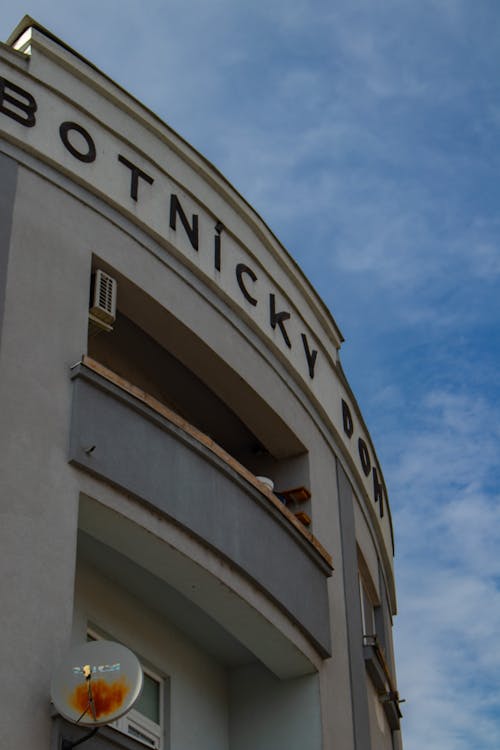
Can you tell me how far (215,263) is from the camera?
17359 millimetres

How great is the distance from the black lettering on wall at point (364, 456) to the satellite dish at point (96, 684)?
385 inches

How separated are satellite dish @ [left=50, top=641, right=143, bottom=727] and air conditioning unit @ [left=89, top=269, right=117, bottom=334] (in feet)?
14.4

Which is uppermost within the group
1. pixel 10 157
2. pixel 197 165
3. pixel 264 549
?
pixel 197 165

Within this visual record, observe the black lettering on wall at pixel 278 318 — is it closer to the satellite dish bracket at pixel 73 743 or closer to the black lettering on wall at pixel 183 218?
the black lettering on wall at pixel 183 218

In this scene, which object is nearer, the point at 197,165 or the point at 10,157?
the point at 10,157

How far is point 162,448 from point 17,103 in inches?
168

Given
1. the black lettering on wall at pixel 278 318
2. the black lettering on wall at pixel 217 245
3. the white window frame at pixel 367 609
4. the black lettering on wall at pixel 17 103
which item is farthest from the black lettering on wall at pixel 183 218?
the white window frame at pixel 367 609

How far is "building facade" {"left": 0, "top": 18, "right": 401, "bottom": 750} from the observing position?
1274 cm

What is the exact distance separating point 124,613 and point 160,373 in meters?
3.77

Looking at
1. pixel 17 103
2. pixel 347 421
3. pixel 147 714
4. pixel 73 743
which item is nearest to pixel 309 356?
pixel 347 421

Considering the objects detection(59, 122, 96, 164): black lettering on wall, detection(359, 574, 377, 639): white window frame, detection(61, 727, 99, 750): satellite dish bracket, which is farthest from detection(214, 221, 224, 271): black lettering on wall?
detection(61, 727, 99, 750): satellite dish bracket

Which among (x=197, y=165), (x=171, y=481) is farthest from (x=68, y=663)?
(x=197, y=165)

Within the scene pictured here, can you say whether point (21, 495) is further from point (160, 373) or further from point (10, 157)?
point (160, 373)

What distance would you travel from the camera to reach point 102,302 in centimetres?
1491
